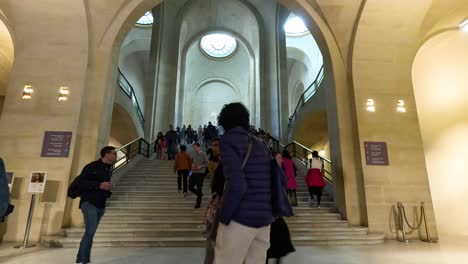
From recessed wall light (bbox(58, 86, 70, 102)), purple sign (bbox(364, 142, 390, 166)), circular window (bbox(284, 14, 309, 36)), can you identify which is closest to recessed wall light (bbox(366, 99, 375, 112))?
purple sign (bbox(364, 142, 390, 166))

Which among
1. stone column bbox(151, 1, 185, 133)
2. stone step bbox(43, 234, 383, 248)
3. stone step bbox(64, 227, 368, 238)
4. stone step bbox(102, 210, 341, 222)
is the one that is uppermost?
stone column bbox(151, 1, 185, 133)

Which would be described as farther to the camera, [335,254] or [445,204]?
[445,204]

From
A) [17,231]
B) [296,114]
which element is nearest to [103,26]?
[17,231]

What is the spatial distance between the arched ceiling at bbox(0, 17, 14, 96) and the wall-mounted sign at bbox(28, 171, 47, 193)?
17.7ft

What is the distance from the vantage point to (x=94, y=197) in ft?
10.9

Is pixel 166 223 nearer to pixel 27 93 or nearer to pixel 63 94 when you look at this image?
pixel 63 94

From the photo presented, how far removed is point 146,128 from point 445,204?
506 inches

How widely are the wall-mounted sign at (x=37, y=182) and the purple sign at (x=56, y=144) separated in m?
0.70

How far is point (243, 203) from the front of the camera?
172 centimetres

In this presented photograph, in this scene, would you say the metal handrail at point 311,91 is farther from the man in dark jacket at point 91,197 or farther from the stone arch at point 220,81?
the stone arch at point 220,81

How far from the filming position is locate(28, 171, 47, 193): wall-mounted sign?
207 inches

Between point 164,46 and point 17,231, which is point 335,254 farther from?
point 164,46

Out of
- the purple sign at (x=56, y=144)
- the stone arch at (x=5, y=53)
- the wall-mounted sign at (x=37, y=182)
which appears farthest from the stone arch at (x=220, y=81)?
the wall-mounted sign at (x=37, y=182)

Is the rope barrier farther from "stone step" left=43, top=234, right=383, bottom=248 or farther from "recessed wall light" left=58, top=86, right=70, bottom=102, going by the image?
"recessed wall light" left=58, top=86, right=70, bottom=102
